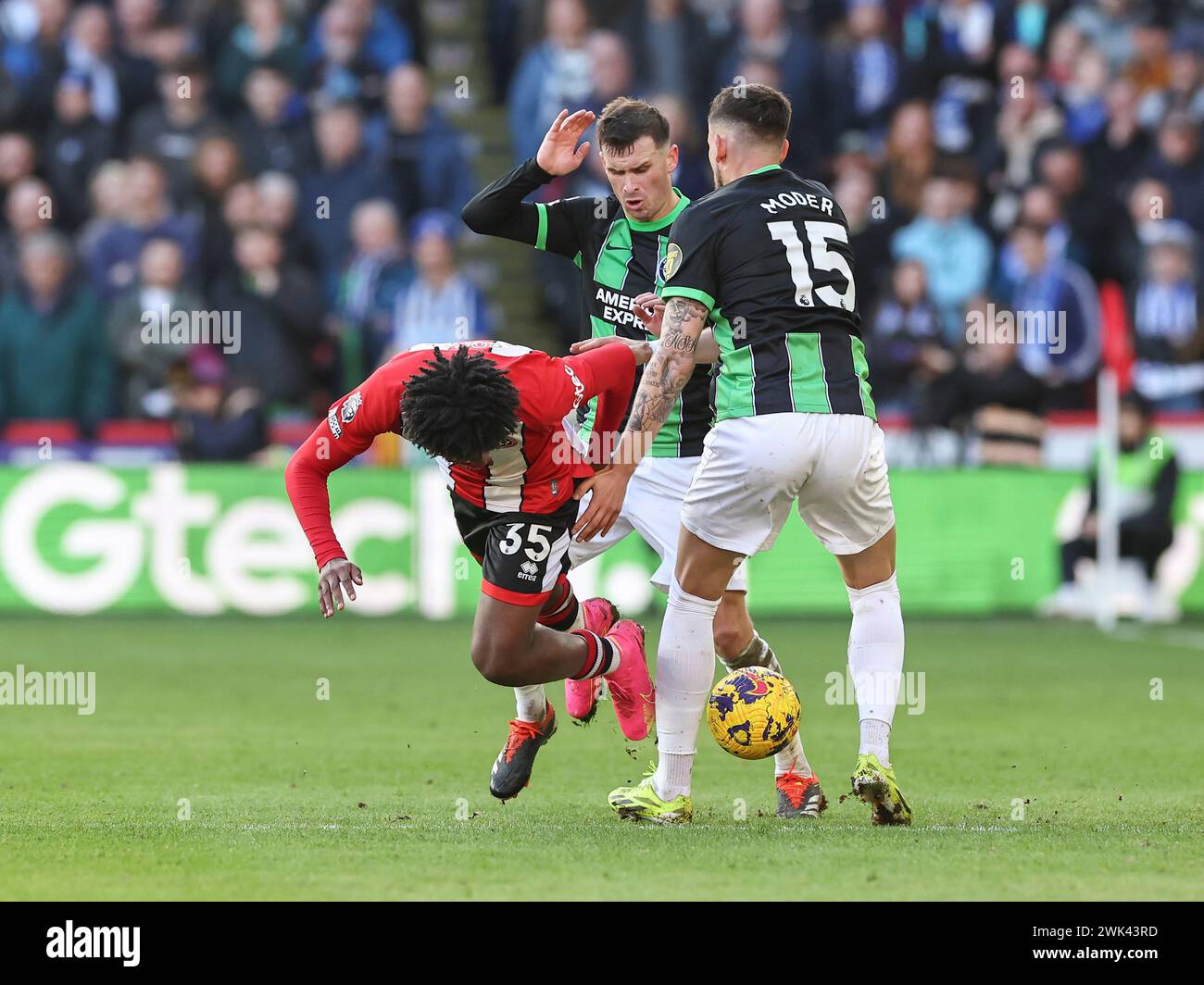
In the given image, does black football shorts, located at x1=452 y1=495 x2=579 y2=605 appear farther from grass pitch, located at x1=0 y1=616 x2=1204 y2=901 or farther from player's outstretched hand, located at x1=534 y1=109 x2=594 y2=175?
player's outstretched hand, located at x1=534 y1=109 x2=594 y2=175

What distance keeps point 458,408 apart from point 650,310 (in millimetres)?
1112

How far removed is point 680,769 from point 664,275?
1.78m

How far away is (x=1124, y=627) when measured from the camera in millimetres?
15633

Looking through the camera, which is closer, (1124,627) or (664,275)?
(664,275)

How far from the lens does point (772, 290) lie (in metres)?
6.93

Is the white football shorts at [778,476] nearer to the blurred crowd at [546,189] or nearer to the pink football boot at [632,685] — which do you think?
the pink football boot at [632,685]

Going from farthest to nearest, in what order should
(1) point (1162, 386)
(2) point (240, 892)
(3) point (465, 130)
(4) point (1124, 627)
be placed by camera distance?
(3) point (465, 130)
(1) point (1162, 386)
(4) point (1124, 627)
(2) point (240, 892)

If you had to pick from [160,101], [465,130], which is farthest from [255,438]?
[465,130]

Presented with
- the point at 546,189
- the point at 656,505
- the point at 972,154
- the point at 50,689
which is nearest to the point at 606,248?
the point at 656,505

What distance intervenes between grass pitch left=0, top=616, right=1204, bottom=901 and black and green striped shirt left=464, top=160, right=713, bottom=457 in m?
1.53

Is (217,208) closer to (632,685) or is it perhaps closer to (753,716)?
(632,685)

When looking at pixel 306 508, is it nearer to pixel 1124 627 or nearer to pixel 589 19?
pixel 1124 627
